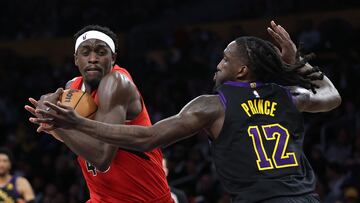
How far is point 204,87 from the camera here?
429 inches

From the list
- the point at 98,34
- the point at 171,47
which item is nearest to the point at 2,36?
the point at 171,47

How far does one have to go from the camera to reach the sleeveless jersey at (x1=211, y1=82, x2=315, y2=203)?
3.49 metres

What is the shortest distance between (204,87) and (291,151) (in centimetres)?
733

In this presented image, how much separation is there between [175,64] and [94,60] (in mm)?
7752

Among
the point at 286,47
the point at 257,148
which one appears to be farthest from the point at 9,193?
the point at 257,148

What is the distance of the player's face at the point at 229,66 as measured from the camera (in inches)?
146

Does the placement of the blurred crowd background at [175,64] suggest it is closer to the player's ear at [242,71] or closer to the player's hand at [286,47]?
the player's hand at [286,47]

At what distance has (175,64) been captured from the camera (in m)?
12.1

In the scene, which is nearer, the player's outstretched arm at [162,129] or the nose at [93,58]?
the player's outstretched arm at [162,129]

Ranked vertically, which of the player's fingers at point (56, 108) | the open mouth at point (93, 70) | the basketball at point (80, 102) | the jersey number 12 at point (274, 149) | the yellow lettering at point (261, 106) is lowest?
the jersey number 12 at point (274, 149)

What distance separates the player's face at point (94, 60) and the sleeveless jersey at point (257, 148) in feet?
3.39

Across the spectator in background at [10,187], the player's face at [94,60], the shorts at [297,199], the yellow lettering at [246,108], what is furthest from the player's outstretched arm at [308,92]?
the spectator in background at [10,187]

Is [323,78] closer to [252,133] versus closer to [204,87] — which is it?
[252,133]

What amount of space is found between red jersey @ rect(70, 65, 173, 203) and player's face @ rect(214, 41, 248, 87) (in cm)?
85
